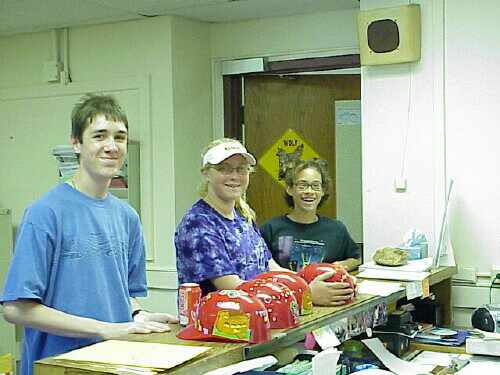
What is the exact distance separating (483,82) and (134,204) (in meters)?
2.02

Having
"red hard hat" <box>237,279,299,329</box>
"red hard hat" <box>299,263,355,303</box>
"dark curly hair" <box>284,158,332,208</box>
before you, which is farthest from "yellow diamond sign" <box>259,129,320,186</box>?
"red hard hat" <box>237,279,299,329</box>

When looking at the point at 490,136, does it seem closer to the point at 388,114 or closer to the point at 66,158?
the point at 388,114

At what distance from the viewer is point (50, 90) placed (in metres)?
4.71

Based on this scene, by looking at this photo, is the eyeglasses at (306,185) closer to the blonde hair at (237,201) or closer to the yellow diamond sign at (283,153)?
the blonde hair at (237,201)

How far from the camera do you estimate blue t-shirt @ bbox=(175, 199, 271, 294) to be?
2.37 metres

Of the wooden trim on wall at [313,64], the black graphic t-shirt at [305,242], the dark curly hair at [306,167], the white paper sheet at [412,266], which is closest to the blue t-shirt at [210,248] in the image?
the white paper sheet at [412,266]

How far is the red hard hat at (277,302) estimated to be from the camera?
6.43 ft

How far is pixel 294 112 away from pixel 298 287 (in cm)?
267

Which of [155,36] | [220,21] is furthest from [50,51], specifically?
[220,21]

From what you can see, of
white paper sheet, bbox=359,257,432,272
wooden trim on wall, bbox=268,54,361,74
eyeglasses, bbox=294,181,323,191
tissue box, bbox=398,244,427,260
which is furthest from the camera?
wooden trim on wall, bbox=268,54,361,74

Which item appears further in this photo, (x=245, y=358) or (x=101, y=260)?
(x=101, y=260)

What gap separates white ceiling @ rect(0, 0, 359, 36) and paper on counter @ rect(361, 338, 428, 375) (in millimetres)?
2100

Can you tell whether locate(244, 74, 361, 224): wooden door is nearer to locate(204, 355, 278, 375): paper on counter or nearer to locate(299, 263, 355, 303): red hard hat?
locate(299, 263, 355, 303): red hard hat

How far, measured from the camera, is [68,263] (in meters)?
2.06
